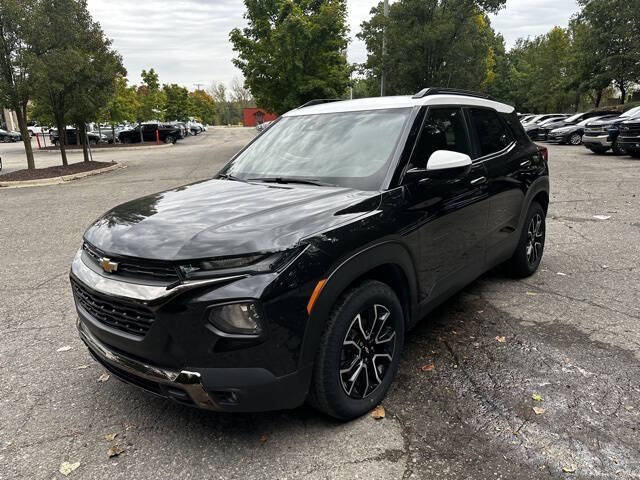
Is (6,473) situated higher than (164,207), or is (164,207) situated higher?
(164,207)

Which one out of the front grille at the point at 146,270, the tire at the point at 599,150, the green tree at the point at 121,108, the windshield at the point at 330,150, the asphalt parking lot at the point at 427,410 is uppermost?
the green tree at the point at 121,108

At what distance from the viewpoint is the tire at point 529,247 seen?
185 inches

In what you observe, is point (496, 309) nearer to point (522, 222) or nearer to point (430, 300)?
point (522, 222)

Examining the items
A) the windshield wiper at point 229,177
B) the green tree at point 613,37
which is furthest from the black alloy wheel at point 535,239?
the green tree at point 613,37

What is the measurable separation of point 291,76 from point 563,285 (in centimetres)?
1765

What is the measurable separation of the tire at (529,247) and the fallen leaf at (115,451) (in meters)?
3.77

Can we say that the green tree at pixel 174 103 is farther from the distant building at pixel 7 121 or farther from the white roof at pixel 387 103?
the white roof at pixel 387 103

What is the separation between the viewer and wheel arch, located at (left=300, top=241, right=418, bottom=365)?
2348 millimetres

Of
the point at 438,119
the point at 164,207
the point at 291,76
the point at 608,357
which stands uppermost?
the point at 291,76

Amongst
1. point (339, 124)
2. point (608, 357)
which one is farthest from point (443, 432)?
point (339, 124)

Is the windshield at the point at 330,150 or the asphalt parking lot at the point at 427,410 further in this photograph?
the windshield at the point at 330,150

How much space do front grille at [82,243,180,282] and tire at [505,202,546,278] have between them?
352 cm

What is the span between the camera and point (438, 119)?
348 cm

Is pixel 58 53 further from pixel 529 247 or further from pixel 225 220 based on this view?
pixel 225 220
